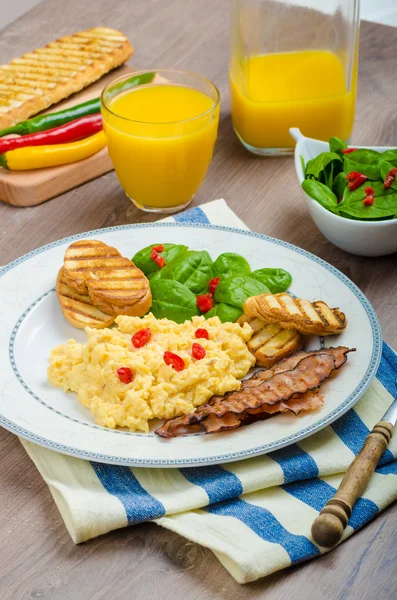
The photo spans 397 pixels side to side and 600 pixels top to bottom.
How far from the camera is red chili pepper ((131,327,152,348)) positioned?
2.27m

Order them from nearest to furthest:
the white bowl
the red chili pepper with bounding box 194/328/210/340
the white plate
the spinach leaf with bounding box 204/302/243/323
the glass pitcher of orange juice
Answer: the white plate, the red chili pepper with bounding box 194/328/210/340, the spinach leaf with bounding box 204/302/243/323, the white bowl, the glass pitcher of orange juice

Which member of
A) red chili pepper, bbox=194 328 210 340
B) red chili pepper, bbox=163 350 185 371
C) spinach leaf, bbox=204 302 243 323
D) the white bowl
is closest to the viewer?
red chili pepper, bbox=163 350 185 371

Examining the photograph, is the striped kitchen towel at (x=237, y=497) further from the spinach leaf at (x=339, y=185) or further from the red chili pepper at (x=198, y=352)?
the spinach leaf at (x=339, y=185)

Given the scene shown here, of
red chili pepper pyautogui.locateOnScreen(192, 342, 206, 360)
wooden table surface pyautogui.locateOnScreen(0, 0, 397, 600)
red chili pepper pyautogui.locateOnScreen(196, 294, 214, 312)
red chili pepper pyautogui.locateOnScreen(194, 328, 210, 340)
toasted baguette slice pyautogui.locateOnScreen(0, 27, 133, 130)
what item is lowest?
wooden table surface pyautogui.locateOnScreen(0, 0, 397, 600)

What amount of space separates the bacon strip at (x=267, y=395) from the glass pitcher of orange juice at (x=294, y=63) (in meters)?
1.37

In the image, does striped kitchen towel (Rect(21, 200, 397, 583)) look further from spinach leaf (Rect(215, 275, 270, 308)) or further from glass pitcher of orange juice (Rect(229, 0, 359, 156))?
glass pitcher of orange juice (Rect(229, 0, 359, 156))

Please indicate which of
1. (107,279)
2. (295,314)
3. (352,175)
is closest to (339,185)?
(352,175)

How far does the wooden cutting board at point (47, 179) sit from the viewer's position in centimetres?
326

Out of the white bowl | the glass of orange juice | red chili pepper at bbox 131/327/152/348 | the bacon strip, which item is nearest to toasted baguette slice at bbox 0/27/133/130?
the glass of orange juice

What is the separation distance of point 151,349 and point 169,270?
48 centimetres

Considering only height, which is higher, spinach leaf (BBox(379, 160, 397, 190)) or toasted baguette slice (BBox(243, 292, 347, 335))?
spinach leaf (BBox(379, 160, 397, 190))

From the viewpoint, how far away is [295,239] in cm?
310

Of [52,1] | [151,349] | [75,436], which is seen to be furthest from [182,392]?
[52,1]

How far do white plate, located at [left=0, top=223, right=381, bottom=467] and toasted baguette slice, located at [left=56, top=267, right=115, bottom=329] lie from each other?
0.05m
